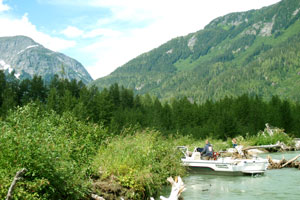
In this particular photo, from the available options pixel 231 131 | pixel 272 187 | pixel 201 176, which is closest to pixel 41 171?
pixel 272 187

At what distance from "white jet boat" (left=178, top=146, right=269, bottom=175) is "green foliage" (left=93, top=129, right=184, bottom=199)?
6.68 m

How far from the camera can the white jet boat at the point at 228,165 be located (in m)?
28.1

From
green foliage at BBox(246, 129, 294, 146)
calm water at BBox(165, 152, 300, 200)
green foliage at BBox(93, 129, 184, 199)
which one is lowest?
green foliage at BBox(246, 129, 294, 146)

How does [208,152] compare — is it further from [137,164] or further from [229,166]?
[137,164]

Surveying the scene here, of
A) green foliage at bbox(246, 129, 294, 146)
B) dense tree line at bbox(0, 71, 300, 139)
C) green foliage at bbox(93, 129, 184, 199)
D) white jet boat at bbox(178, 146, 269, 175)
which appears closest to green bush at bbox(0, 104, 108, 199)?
green foliage at bbox(93, 129, 184, 199)

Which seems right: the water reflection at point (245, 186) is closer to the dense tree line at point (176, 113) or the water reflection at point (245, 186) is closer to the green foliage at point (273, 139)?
the green foliage at point (273, 139)

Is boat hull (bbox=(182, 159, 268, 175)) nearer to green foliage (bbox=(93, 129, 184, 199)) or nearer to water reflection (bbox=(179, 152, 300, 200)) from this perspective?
water reflection (bbox=(179, 152, 300, 200))

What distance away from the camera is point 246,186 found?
78.1 feet

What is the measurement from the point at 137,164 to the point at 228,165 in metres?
13.0

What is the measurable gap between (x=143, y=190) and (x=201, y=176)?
12986mm

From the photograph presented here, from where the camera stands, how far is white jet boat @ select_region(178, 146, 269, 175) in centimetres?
2812

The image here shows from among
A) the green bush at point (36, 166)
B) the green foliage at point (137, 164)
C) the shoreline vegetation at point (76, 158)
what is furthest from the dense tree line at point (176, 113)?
the green bush at point (36, 166)

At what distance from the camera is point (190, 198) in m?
19.6

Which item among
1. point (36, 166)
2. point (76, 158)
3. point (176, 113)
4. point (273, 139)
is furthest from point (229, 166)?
point (176, 113)
